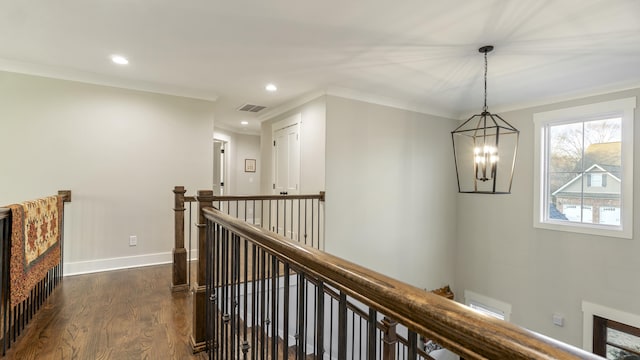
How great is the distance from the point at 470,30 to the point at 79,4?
118 inches

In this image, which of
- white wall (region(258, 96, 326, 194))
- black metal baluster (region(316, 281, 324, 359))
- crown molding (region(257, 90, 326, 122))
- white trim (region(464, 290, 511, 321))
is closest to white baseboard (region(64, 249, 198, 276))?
white wall (region(258, 96, 326, 194))

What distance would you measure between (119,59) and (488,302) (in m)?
6.14

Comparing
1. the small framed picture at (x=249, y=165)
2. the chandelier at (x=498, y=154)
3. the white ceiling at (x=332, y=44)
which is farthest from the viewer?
the small framed picture at (x=249, y=165)

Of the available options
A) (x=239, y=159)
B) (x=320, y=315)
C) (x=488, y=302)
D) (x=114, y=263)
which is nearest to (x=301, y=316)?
(x=320, y=315)

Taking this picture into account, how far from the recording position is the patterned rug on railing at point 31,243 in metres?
1.92

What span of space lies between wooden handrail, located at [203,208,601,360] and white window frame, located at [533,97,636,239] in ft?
15.5

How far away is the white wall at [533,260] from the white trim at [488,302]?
7 centimetres

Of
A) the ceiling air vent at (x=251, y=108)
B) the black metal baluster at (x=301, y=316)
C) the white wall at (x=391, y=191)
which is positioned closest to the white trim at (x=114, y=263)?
the white wall at (x=391, y=191)

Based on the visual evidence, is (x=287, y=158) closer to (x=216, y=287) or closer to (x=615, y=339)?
(x=216, y=287)

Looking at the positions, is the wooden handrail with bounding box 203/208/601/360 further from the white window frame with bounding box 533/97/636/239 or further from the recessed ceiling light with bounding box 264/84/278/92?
the white window frame with bounding box 533/97/636/239

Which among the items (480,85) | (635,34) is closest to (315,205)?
(480,85)

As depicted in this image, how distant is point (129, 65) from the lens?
326 cm

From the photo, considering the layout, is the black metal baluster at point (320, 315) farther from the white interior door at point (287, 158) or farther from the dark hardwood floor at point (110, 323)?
the white interior door at point (287, 158)

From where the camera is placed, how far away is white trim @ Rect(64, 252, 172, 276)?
3.59m
